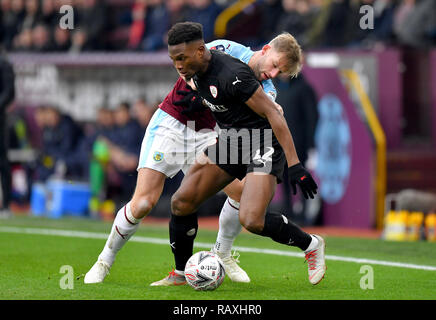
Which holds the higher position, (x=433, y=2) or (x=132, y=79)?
(x=433, y=2)

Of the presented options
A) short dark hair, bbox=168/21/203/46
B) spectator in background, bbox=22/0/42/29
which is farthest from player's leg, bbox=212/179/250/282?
spectator in background, bbox=22/0/42/29

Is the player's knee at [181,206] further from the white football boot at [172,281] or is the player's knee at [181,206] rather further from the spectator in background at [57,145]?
the spectator in background at [57,145]

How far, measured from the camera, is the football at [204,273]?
21.5 ft

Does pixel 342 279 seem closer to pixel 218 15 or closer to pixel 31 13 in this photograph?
pixel 218 15

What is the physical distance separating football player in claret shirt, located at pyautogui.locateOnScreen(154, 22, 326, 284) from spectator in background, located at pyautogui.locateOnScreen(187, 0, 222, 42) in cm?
802

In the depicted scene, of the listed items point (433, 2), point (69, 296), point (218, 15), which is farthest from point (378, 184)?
point (69, 296)

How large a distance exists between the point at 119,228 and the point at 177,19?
30.6 feet

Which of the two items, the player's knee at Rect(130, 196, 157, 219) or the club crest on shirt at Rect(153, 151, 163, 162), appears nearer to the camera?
the player's knee at Rect(130, 196, 157, 219)

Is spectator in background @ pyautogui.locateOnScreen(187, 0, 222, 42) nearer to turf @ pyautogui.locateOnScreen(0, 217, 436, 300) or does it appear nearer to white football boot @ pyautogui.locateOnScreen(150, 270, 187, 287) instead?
turf @ pyautogui.locateOnScreen(0, 217, 436, 300)

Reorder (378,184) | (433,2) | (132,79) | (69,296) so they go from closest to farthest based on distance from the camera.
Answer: (69,296) < (378,184) < (433,2) < (132,79)

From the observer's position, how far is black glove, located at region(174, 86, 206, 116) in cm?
713

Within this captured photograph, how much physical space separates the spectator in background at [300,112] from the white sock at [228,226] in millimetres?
5183
